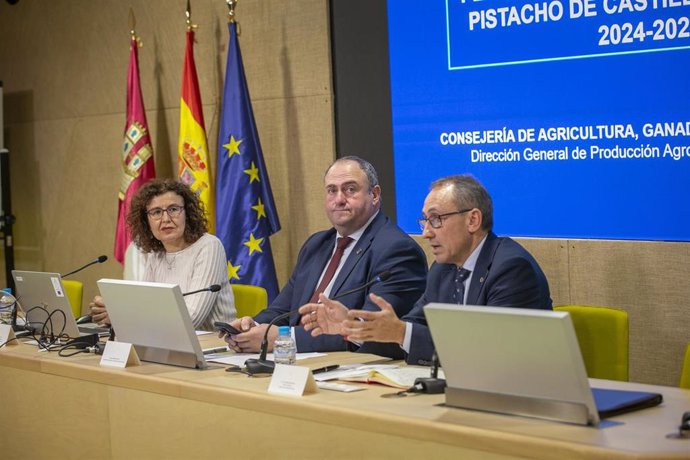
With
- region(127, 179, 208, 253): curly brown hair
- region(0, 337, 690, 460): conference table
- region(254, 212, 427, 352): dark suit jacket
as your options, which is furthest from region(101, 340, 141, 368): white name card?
region(127, 179, 208, 253): curly brown hair

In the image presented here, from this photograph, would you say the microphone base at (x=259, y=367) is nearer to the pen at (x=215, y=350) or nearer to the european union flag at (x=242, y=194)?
the pen at (x=215, y=350)

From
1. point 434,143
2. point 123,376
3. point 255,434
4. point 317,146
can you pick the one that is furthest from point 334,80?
point 255,434

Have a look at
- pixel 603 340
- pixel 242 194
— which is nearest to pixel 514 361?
pixel 603 340

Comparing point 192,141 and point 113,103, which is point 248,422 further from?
point 113,103

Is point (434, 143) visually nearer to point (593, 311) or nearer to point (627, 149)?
point (627, 149)

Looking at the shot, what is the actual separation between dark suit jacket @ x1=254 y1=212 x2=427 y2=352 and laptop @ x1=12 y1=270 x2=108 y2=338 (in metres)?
0.75

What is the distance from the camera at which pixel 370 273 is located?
A: 3.82m

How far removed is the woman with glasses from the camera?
4.26 meters

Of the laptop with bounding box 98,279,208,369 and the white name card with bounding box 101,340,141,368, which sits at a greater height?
the laptop with bounding box 98,279,208,369

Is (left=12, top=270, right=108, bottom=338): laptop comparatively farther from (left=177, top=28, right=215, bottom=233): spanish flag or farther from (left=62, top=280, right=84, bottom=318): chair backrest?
(left=177, top=28, right=215, bottom=233): spanish flag

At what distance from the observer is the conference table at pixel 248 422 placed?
2.18m

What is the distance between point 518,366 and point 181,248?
252cm

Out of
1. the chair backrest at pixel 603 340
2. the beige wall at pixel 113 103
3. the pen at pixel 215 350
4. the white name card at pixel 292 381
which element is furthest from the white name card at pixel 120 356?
the beige wall at pixel 113 103

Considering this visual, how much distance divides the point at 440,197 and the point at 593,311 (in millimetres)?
646
